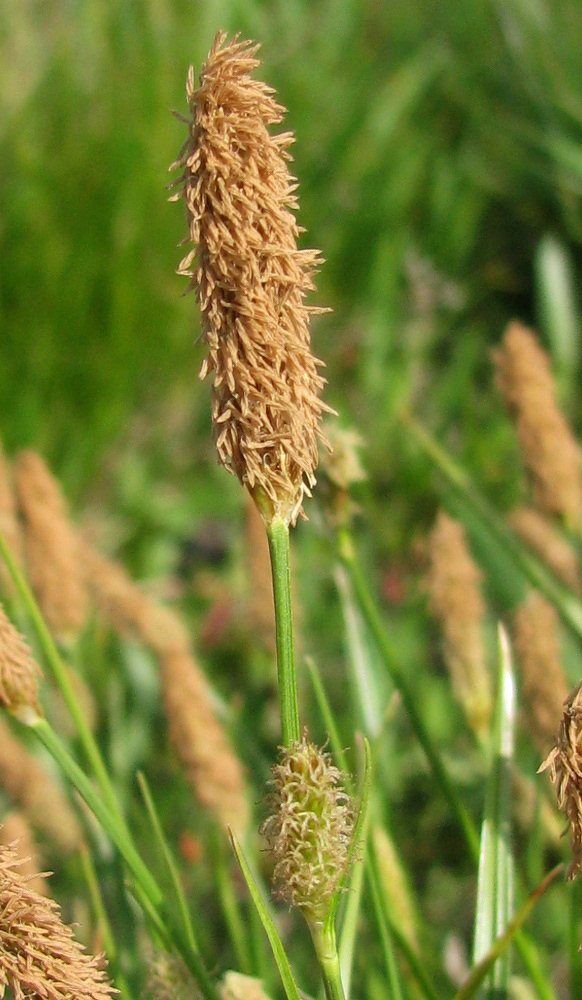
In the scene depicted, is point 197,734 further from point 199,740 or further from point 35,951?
point 35,951

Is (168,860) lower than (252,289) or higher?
lower

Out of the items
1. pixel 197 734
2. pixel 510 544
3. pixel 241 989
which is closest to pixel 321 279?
pixel 510 544

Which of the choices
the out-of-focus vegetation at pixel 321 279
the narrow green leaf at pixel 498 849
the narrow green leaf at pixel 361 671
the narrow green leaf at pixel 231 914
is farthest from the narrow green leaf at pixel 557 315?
the narrow green leaf at pixel 498 849

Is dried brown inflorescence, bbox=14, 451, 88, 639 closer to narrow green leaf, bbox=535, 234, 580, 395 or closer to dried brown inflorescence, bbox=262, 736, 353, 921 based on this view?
dried brown inflorescence, bbox=262, 736, 353, 921

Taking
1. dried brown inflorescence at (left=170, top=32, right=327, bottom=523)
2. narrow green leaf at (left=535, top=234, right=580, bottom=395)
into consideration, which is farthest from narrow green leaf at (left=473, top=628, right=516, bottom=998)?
narrow green leaf at (left=535, top=234, right=580, bottom=395)

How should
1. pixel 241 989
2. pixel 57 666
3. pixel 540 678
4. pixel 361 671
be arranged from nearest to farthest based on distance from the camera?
pixel 241 989
pixel 57 666
pixel 540 678
pixel 361 671

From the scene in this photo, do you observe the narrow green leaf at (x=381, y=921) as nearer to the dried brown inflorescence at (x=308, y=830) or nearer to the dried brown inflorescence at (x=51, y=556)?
the dried brown inflorescence at (x=308, y=830)
